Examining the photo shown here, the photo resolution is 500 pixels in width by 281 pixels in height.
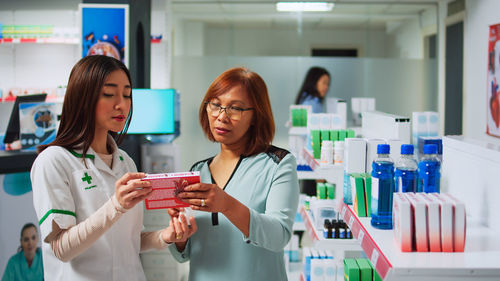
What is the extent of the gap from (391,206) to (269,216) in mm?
382

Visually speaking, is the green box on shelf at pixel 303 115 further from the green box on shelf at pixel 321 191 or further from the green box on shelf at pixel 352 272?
the green box on shelf at pixel 352 272

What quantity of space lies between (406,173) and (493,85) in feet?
15.4

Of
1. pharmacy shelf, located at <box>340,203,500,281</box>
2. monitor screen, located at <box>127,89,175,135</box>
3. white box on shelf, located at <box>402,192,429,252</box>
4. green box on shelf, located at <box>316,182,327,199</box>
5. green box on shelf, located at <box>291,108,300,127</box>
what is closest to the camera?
pharmacy shelf, located at <box>340,203,500,281</box>

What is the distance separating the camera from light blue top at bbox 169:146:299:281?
5.06ft

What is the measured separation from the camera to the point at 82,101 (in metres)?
1.62

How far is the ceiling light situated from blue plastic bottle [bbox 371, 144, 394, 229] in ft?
20.6

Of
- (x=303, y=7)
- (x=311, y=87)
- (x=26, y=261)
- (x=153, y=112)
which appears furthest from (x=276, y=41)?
(x=26, y=261)

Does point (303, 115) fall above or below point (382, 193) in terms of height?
above

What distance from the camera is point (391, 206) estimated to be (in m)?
1.57

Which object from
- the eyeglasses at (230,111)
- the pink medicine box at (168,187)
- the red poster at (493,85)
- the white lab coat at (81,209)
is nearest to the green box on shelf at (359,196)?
the eyeglasses at (230,111)

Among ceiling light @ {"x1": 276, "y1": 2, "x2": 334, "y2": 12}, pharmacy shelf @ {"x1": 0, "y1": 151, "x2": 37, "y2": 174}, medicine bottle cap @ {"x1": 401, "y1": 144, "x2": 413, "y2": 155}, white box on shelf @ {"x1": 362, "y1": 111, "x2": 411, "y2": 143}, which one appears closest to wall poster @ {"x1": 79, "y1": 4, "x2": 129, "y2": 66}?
pharmacy shelf @ {"x1": 0, "y1": 151, "x2": 37, "y2": 174}

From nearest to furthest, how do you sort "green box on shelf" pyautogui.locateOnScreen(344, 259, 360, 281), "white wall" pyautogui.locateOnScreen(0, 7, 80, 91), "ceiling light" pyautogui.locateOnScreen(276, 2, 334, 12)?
1. "green box on shelf" pyautogui.locateOnScreen(344, 259, 360, 281)
2. "white wall" pyautogui.locateOnScreen(0, 7, 80, 91)
3. "ceiling light" pyautogui.locateOnScreen(276, 2, 334, 12)

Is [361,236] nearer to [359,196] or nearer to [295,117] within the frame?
[359,196]

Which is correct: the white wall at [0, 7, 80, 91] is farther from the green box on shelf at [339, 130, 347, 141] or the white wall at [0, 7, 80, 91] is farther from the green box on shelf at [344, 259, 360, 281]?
the green box on shelf at [344, 259, 360, 281]
